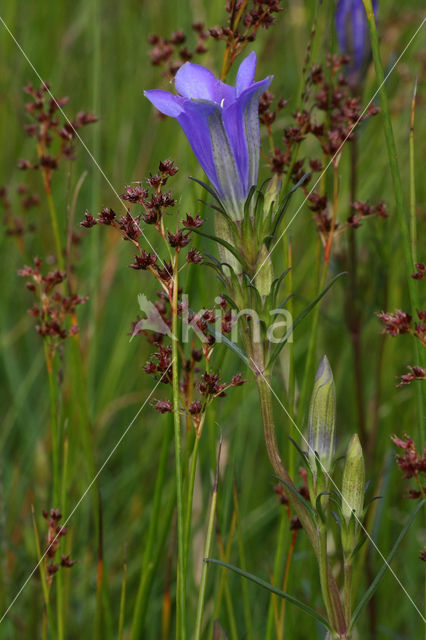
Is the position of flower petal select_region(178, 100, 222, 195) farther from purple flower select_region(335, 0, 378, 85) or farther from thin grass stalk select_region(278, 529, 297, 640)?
purple flower select_region(335, 0, 378, 85)

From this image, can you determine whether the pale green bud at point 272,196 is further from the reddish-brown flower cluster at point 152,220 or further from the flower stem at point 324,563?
the flower stem at point 324,563

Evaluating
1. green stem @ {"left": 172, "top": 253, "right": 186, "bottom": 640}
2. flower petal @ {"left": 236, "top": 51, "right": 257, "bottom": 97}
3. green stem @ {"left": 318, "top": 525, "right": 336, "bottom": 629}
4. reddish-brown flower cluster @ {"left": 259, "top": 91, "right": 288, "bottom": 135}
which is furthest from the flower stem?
reddish-brown flower cluster @ {"left": 259, "top": 91, "right": 288, "bottom": 135}

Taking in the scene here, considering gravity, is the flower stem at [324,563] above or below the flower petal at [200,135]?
below

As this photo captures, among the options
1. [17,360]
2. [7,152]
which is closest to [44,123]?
[17,360]

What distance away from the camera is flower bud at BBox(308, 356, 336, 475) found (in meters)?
0.77

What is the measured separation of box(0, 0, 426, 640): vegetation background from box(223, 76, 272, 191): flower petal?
30 centimetres

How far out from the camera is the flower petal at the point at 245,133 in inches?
28.6

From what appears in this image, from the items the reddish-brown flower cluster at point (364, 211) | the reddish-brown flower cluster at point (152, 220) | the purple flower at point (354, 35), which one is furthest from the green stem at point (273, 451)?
the purple flower at point (354, 35)

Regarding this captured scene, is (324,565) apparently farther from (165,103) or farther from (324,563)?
(165,103)

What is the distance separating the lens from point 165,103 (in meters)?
0.75

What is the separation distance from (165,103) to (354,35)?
842 mm

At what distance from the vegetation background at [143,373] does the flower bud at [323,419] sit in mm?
289

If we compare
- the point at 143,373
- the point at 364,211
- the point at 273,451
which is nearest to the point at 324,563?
the point at 273,451

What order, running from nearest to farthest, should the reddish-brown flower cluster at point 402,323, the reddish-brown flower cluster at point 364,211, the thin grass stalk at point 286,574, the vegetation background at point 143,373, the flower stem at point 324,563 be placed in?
1. the flower stem at point 324,563
2. the reddish-brown flower cluster at point 402,323
3. the thin grass stalk at point 286,574
4. the reddish-brown flower cluster at point 364,211
5. the vegetation background at point 143,373
